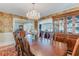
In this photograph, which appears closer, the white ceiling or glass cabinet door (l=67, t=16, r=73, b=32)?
the white ceiling

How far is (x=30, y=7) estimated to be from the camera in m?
1.77

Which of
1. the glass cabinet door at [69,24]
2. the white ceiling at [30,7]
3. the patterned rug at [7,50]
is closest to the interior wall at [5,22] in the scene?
the white ceiling at [30,7]

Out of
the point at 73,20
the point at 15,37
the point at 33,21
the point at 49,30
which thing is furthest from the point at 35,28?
the point at 73,20

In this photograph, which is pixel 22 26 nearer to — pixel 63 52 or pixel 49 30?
pixel 49 30

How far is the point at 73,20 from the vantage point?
6.33 feet

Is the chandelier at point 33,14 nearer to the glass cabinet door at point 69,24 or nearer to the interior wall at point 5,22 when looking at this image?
the interior wall at point 5,22

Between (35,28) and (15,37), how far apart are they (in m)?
0.36

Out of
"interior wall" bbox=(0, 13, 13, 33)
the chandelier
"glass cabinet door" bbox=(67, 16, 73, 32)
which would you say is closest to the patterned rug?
"interior wall" bbox=(0, 13, 13, 33)

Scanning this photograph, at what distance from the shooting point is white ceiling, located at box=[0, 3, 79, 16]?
174cm

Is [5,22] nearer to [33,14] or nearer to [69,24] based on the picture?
[33,14]

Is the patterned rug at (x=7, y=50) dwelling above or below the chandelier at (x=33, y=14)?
below

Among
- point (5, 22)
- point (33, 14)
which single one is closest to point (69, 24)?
point (33, 14)

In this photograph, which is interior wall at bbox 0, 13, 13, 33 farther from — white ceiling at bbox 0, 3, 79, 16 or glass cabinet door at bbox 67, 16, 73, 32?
glass cabinet door at bbox 67, 16, 73, 32

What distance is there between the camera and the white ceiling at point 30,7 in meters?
1.74
